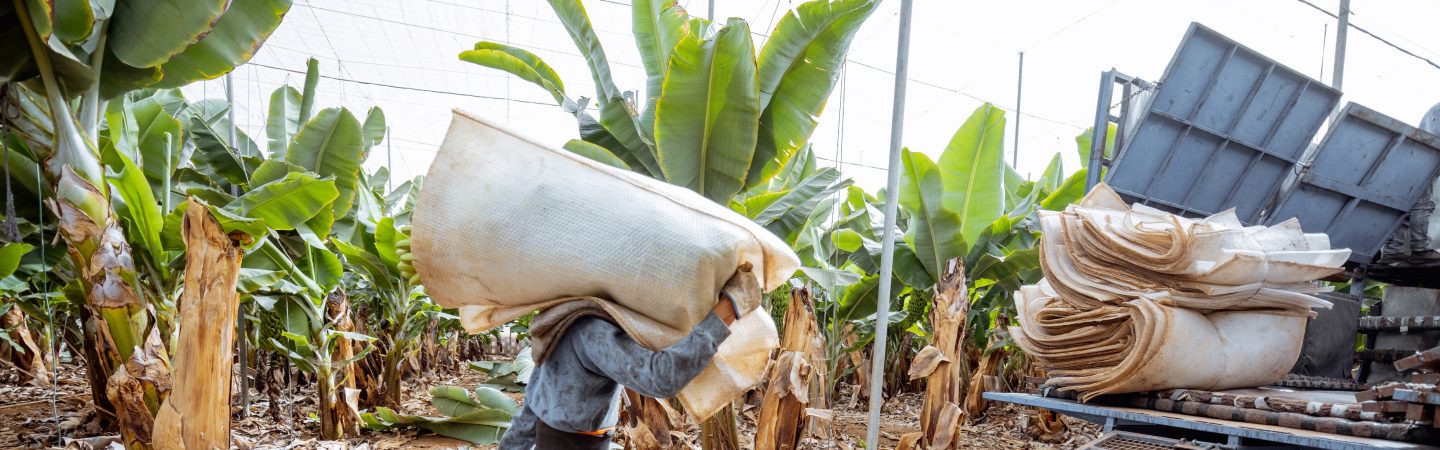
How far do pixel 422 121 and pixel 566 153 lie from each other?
15528mm

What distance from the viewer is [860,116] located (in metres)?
→ 14.9

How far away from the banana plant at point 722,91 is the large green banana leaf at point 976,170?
5.93 feet

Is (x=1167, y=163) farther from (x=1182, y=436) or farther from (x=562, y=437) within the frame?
(x=562, y=437)

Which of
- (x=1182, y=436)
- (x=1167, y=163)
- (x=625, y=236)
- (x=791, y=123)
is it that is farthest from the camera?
(x=791, y=123)

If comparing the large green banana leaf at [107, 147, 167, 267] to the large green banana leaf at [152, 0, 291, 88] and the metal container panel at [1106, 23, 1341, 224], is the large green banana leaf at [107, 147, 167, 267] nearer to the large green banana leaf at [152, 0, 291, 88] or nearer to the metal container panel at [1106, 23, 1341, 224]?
the large green banana leaf at [152, 0, 291, 88]

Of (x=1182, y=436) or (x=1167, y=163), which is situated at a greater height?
(x=1167, y=163)

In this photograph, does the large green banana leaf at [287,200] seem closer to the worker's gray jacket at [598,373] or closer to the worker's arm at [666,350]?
the worker's gray jacket at [598,373]

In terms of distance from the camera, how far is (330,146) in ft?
16.9

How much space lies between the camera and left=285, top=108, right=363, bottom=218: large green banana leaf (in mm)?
5145

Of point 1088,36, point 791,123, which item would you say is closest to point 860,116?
point 1088,36

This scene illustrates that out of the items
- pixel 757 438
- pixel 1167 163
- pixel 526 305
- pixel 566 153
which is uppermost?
pixel 1167 163

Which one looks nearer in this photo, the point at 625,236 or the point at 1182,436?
the point at 625,236

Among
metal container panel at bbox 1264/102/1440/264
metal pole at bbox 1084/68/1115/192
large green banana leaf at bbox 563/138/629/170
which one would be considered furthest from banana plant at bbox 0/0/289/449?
metal container panel at bbox 1264/102/1440/264

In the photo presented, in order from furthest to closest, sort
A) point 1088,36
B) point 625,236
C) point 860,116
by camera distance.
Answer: point 860,116, point 1088,36, point 625,236
